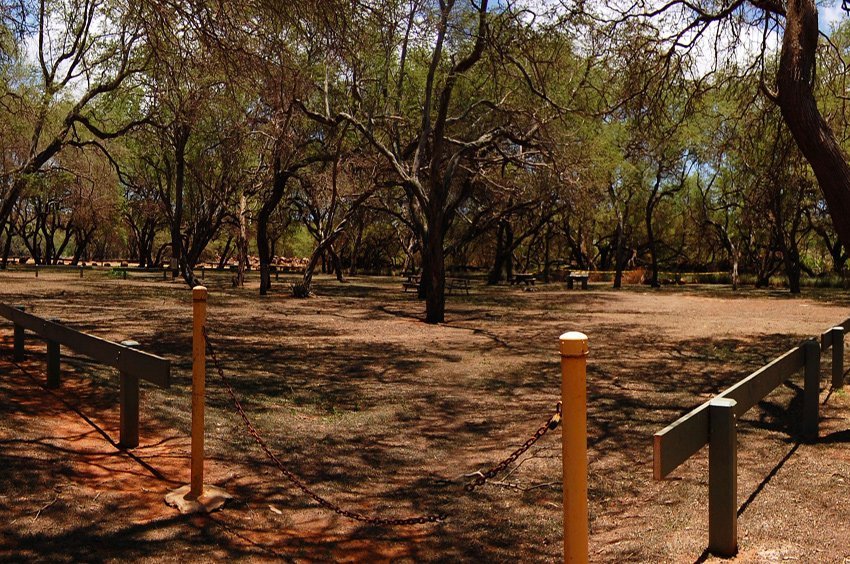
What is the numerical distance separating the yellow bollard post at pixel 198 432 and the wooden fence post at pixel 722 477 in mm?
3065

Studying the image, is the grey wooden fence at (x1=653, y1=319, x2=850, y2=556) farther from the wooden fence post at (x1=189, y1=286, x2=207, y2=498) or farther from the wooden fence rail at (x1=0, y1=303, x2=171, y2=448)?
the wooden fence rail at (x1=0, y1=303, x2=171, y2=448)

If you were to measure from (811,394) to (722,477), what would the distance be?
336cm

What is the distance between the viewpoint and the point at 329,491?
17.8 ft

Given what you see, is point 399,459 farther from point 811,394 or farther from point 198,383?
point 811,394

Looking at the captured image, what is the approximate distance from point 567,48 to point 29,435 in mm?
10788

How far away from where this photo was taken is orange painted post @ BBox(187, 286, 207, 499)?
4.68 meters

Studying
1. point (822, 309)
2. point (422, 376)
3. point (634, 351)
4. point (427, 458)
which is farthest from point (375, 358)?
point (822, 309)

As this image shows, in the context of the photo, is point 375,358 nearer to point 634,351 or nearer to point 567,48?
point 634,351

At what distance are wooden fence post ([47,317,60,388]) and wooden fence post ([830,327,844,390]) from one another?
828cm

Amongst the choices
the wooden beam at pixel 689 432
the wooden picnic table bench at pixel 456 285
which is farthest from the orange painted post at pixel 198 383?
the wooden picnic table bench at pixel 456 285

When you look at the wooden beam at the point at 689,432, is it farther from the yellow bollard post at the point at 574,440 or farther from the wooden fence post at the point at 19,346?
the wooden fence post at the point at 19,346

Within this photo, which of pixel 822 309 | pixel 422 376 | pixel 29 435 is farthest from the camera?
pixel 822 309

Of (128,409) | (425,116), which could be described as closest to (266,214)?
(425,116)

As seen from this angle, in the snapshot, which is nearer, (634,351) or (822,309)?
(634,351)
